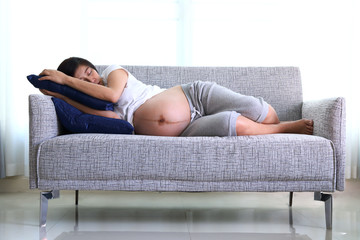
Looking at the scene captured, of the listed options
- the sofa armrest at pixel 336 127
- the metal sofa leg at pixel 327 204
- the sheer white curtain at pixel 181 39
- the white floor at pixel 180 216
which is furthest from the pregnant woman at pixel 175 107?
the sheer white curtain at pixel 181 39

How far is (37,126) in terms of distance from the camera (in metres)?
1.79

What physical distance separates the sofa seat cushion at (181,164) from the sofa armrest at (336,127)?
0.25 feet

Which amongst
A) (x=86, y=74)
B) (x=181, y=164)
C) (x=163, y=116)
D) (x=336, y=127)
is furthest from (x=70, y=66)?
(x=336, y=127)

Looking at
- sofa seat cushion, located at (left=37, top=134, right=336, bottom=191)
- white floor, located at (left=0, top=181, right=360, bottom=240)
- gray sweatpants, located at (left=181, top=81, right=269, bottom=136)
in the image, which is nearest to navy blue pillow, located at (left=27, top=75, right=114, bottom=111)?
sofa seat cushion, located at (left=37, top=134, right=336, bottom=191)

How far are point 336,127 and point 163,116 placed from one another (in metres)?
0.79

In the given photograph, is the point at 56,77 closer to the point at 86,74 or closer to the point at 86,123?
the point at 86,74

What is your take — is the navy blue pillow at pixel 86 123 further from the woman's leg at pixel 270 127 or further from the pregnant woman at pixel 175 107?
the woman's leg at pixel 270 127

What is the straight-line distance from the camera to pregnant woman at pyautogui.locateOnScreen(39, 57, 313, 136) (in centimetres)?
195

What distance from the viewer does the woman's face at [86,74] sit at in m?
2.04

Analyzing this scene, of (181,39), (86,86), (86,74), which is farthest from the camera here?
(181,39)

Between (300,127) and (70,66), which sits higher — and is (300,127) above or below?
below

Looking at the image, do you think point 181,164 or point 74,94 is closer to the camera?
point 181,164

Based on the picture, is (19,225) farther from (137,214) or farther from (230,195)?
(230,195)

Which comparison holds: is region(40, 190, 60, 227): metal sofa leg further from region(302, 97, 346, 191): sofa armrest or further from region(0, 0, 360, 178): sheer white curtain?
region(302, 97, 346, 191): sofa armrest
